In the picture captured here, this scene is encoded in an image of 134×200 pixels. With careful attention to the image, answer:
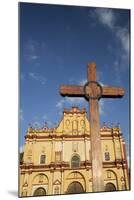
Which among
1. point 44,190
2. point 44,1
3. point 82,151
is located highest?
point 44,1

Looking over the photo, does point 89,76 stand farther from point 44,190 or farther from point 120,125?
A: point 44,190

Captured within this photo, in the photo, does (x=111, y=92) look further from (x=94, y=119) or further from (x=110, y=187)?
(x=110, y=187)

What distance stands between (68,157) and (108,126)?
0.29 metres

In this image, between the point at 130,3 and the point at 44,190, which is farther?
the point at 130,3

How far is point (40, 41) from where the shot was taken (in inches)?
120

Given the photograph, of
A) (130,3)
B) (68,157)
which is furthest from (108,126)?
(130,3)

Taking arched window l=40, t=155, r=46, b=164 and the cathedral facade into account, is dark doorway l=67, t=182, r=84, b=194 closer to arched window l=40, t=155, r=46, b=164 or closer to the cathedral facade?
the cathedral facade

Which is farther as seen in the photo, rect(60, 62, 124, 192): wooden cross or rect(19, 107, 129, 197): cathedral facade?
rect(60, 62, 124, 192): wooden cross

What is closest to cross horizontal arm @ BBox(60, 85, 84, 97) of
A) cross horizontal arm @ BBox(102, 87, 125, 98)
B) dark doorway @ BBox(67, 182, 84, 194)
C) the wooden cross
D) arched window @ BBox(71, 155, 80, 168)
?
the wooden cross

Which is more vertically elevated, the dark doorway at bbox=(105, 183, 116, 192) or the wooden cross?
the wooden cross

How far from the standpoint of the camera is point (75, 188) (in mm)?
3078

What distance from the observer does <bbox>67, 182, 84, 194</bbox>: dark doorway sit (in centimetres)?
307

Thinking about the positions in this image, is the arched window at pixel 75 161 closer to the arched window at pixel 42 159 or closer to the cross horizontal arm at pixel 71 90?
the arched window at pixel 42 159

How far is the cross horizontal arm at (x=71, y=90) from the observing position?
10.1 feet
